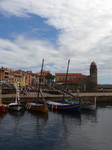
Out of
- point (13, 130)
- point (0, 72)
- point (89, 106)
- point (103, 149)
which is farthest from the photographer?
point (0, 72)

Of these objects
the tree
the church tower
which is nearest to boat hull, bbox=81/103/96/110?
the tree

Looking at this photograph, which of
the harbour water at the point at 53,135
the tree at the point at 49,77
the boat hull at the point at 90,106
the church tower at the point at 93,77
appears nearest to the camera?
the harbour water at the point at 53,135

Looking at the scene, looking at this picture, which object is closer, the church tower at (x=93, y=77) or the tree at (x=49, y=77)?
the tree at (x=49, y=77)

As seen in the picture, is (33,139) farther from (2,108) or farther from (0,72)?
(0,72)

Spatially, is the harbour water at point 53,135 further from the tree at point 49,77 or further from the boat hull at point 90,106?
the tree at point 49,77

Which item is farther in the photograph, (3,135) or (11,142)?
(3,135)

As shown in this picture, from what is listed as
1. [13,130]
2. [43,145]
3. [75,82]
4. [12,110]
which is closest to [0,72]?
[75,82]

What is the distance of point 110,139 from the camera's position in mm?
20328

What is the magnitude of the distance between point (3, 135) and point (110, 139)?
44.6 feet

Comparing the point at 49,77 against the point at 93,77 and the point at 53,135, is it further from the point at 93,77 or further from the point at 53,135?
the point at 53,135

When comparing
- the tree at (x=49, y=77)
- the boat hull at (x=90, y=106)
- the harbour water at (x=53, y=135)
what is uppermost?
the tree at (x=49, y=77)

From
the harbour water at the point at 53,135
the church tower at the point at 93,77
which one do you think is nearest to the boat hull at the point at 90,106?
the harbour water at the point at 53,135

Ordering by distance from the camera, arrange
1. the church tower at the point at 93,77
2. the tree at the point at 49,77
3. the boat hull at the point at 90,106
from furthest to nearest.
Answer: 1. the church tower at the point at 93,77
2. the tree at the point at 49,77
3. the boat hull at the point at 90,106

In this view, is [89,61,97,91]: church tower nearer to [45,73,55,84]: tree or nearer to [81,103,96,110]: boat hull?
[45,73,55,84]: tree
